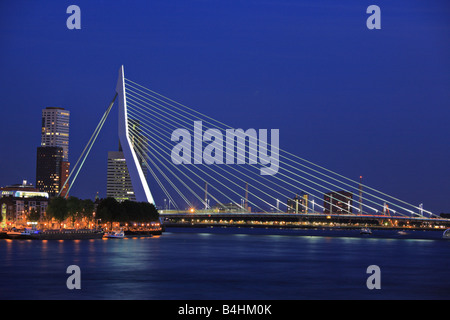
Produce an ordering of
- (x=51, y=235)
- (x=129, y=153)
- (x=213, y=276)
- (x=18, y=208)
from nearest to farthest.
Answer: (x=213, y=276) → (x=129, y=153) → (x=51, y=235) → (x=18, y=208)

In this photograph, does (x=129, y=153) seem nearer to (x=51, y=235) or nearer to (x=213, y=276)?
(x=51, y=235)

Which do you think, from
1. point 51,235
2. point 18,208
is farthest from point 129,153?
point 18,208

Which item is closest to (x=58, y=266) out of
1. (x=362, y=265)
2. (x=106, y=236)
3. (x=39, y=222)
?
(x=362, y=265)

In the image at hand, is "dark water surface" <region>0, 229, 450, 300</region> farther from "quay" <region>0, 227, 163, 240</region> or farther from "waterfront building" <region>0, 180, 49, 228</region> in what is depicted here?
"waterfront building" <region>0, 180, 49, 228</region>

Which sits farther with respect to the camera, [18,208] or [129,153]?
[18,208]

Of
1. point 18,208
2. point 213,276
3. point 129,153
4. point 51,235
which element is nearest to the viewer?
point 213,276

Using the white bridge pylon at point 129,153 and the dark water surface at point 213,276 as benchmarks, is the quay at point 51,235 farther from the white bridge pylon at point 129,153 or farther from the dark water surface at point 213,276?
the dark water surface at point 213,276

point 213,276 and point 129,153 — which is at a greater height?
point 129,153

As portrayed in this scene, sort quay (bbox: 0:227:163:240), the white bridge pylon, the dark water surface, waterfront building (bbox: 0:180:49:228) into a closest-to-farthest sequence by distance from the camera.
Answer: the dark water surface < the white bridge pylon < quay (bbox: 0:227:163:240) < waterfront building (bbox: 0:180:49:228)

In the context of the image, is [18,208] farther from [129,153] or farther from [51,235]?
[129,153]

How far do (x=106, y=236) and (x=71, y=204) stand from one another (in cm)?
682

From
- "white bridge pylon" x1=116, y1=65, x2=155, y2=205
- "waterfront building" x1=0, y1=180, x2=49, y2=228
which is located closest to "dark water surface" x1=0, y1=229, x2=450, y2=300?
"white bridge pylon" x1=116, y1=65, x2=155, y2=205

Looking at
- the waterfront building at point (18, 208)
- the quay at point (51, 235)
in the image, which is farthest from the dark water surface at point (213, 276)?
the waterfront building at point (18, 208)

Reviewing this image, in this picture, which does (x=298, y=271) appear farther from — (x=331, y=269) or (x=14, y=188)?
(x=14, y=188)
